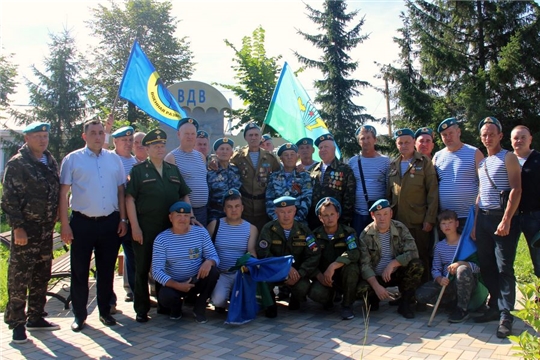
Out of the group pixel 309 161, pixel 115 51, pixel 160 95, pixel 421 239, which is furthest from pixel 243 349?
pixel 115 51

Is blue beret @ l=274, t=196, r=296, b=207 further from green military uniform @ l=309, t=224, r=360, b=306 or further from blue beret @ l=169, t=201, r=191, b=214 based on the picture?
blue beret @ l=169, t=201, r=191, b=214

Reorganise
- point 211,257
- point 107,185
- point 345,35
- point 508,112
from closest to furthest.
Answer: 1. point 107,185
2. point 211,257
3. point 508,112
4. point 345,35

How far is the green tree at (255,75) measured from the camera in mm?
15898

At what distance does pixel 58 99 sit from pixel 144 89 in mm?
20882

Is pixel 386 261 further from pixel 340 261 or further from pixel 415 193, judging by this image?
pixel 415 193

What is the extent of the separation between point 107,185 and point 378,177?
10.2ft

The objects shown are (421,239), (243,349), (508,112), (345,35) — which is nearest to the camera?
(243,349)

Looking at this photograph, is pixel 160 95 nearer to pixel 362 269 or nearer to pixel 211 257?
pixel 211 257

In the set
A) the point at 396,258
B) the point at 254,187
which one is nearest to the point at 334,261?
the point at 396,258

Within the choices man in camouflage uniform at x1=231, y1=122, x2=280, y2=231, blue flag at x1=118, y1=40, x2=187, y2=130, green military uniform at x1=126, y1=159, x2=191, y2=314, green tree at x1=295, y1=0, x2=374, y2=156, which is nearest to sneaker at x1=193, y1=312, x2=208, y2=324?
green military uniform at x1=126, y1=159, x2=191, y2=314

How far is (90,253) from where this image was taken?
4535 mm

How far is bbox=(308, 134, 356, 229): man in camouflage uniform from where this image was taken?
5.49 m

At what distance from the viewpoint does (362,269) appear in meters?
4.95

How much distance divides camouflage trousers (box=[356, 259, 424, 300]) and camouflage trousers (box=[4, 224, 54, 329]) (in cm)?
323
